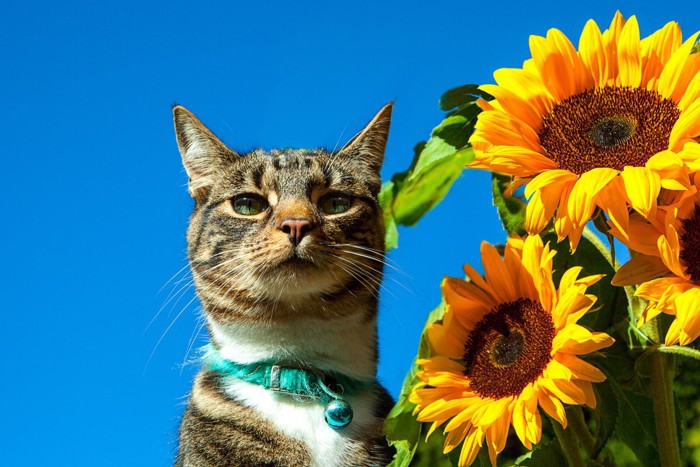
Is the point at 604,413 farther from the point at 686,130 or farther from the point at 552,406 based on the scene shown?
the point at 686,130

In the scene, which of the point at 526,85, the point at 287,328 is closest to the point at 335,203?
the point at 287,328

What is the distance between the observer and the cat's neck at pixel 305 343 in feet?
7.41

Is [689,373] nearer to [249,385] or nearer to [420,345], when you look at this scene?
[420,345]

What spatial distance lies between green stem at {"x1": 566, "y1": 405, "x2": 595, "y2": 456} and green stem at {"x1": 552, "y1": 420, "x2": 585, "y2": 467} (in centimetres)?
3

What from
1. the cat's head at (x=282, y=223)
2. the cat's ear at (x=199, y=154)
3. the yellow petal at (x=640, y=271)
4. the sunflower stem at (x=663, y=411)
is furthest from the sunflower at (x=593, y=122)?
the cat's ear at (x=199, y=154)

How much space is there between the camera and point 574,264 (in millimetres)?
1786

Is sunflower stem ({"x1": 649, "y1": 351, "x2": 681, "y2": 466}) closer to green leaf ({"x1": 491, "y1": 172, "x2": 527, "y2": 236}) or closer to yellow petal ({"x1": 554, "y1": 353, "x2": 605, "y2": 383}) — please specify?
yellow petal ({"x1": 554, "y1": 353, "x2": 605, "y2": 383})

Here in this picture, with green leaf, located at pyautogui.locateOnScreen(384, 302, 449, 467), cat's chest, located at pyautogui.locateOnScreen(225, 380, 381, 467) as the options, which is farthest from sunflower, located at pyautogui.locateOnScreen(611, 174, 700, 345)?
cat's chest, located at pyautogui.locateOnScreen(225, 380, 381, 467)

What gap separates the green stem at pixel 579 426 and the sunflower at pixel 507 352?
0.49 ft

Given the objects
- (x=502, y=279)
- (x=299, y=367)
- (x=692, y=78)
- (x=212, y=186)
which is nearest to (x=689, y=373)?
(x=502, y=279)

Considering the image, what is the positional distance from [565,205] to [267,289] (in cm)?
107

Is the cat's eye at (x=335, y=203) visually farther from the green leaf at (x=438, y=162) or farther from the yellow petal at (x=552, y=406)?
the yellow petal at (x=552, y=406)

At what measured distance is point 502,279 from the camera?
5.59 feet

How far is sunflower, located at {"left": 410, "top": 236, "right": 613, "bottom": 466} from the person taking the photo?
150 cm
